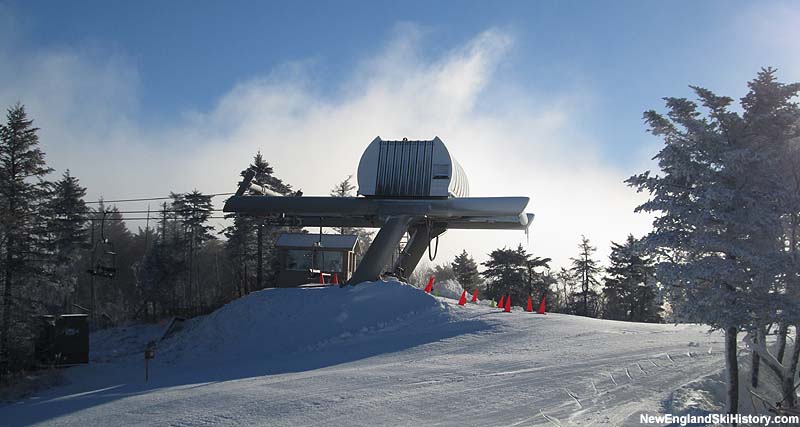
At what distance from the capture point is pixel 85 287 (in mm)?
61969

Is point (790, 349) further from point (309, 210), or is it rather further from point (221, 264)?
point (221, 264)

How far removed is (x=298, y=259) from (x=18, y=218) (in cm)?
1501

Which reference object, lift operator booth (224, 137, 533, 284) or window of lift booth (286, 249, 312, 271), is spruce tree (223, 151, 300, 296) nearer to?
window of lift booth (286, 249, 312, 271)

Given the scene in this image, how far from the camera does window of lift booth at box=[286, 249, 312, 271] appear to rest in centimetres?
3525

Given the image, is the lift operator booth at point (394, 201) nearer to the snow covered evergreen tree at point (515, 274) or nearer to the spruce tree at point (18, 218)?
the spruce tree at point (18, 218)

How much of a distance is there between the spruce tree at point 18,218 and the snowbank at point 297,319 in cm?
601

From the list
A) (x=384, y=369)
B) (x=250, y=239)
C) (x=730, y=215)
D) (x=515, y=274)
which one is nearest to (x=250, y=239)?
(x=250, y=239)

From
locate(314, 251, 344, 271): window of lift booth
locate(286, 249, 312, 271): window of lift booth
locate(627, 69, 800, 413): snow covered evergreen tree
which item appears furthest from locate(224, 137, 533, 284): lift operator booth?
locate(627, 69, 800, 413): snow covered evergreen tree

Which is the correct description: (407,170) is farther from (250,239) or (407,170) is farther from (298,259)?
(250,239)

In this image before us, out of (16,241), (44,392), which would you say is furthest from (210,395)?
(16,241)

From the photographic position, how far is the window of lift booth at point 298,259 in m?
35.2

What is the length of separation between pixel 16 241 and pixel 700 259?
85.6 ft

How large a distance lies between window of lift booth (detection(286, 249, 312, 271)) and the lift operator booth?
9398 millimetres

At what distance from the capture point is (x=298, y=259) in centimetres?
3547
